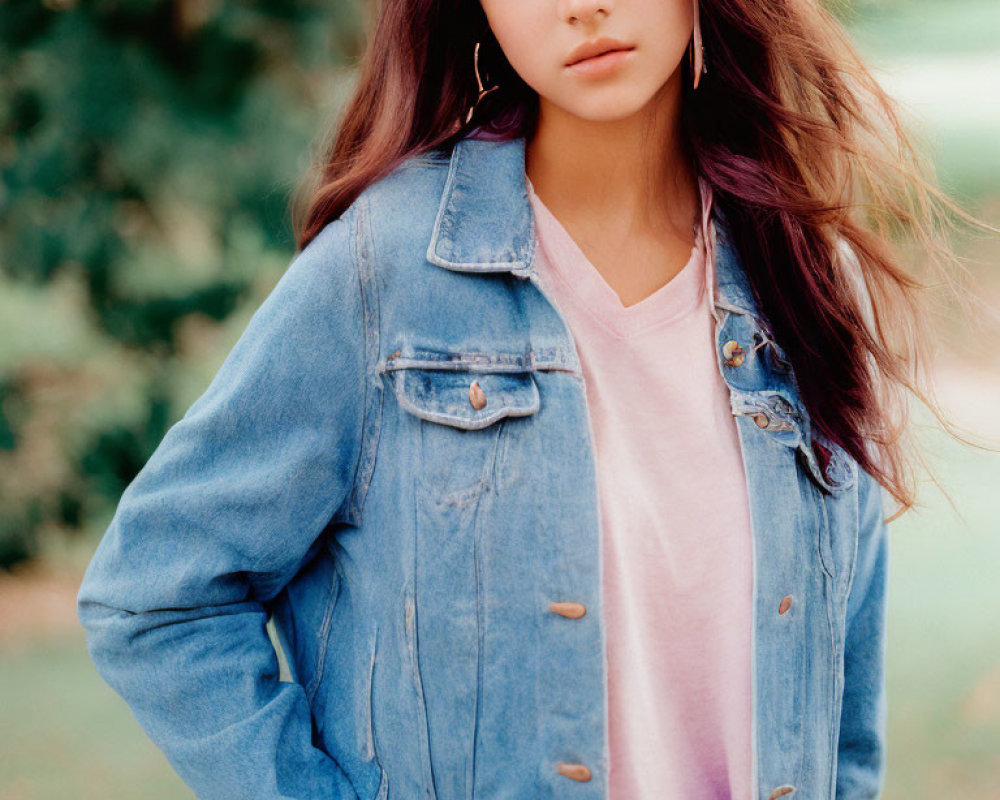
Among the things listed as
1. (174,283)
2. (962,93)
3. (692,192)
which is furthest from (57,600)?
(962,93)

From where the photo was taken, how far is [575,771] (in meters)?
1.10

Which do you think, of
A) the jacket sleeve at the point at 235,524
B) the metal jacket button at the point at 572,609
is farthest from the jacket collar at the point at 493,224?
the metal jacket button at the point at 572,609

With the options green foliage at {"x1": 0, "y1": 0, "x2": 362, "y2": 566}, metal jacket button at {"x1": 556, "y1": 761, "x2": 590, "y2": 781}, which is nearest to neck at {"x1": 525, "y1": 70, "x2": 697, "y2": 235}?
metal jacket button at {"x1": 556, "y1": 761, "x2": 590, "y2": 781}

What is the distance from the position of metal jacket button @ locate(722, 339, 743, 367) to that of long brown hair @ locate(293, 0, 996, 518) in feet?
0.29

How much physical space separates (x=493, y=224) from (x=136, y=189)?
1.98m

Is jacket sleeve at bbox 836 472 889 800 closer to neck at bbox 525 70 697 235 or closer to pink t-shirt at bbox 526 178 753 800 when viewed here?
pink t-shirt at bbox 526 178 753 800

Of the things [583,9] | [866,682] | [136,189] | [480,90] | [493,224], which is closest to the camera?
[583,9]

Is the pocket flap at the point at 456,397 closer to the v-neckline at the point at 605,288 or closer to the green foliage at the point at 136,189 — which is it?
Result: the v-neckline at the point at 605,288

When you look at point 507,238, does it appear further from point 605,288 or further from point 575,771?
point 575,771

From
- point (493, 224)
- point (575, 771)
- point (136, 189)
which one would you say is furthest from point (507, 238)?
point (136, 189)

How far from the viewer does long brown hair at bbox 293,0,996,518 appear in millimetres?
1254

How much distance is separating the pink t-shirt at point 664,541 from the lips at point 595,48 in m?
0.20

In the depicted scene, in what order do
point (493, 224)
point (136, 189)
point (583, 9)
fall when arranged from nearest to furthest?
1. point (583, 9)
2. point (493, 224)
3. point (136, 189)

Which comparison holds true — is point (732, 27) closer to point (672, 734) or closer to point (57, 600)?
point (672, 734)
